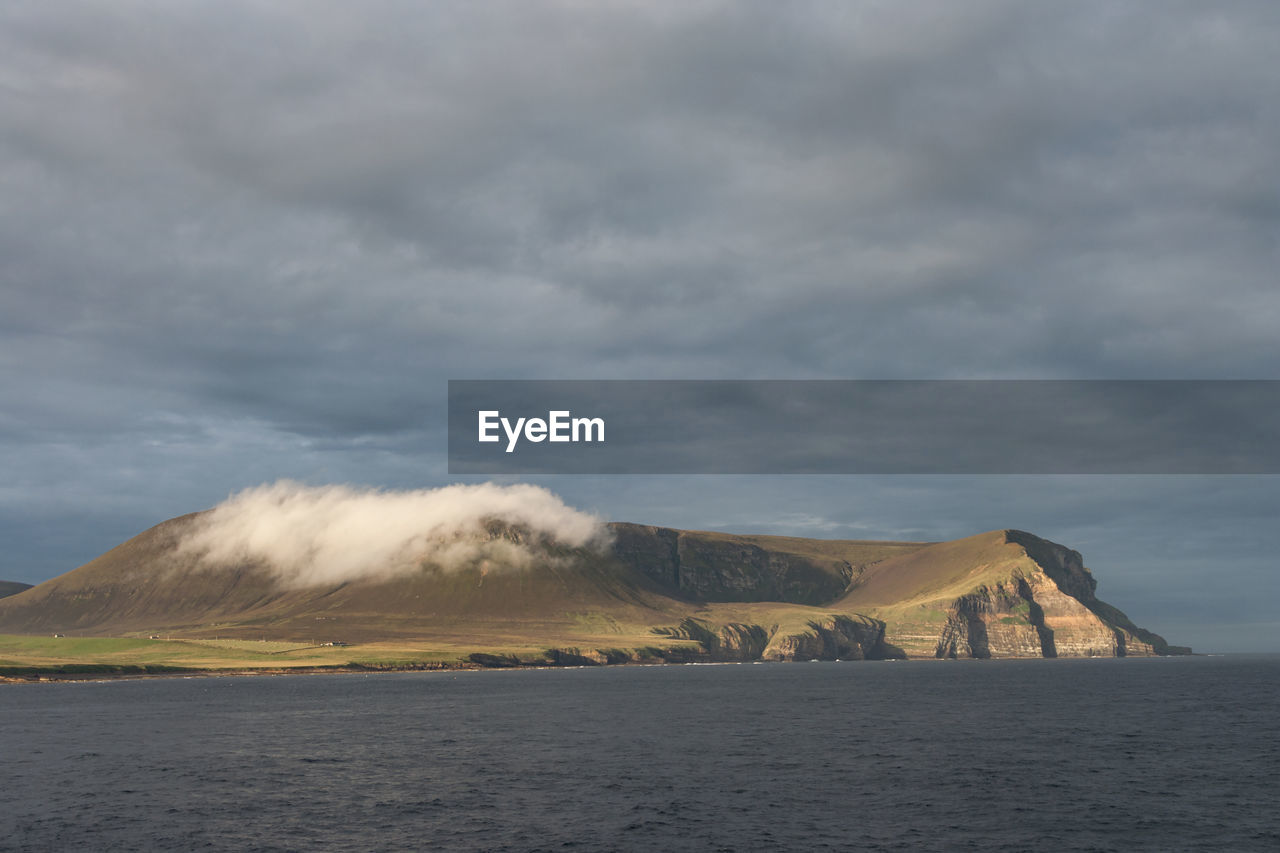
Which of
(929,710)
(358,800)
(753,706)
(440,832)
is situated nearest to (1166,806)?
(440,832)

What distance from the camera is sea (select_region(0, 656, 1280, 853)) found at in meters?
68.1

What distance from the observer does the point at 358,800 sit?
8319cm

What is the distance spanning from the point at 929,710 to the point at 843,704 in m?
22.7

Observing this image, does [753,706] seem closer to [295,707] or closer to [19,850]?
[295,707]

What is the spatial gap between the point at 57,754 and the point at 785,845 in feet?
307

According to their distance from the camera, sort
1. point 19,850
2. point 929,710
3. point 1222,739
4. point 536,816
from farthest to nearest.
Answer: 1. point 929,710
2. point 1222,739
3. point 536,816
4. point 19,850

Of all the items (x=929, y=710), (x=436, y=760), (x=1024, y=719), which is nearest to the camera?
(x=436, y=760)

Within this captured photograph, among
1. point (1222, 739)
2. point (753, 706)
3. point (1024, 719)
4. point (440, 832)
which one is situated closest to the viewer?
point (440, 832)

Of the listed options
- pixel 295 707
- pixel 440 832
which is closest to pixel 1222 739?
pixel 440 832

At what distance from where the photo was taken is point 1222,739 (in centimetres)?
12506

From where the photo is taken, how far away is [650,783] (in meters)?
91.0

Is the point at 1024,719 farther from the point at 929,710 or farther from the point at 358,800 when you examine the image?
the point at 358,800

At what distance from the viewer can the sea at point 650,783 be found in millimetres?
68125

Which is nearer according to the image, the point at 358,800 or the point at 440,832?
the point at 440,832
